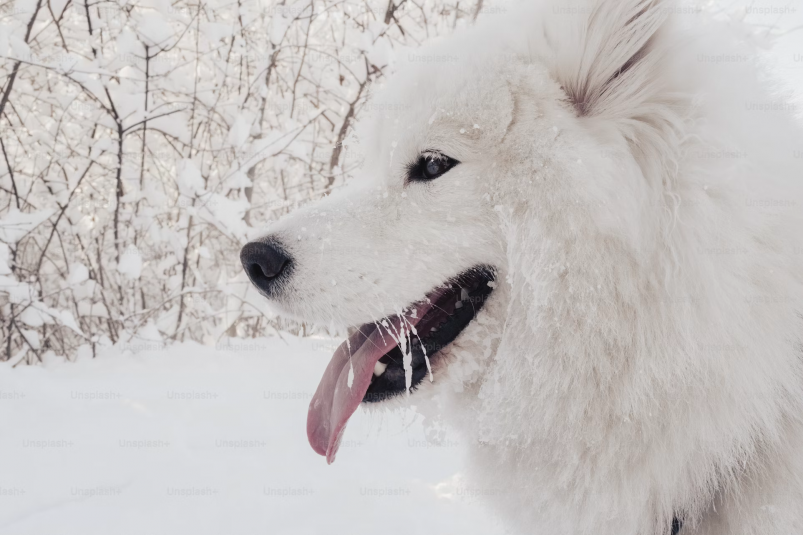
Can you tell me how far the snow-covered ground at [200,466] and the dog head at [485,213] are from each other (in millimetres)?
359

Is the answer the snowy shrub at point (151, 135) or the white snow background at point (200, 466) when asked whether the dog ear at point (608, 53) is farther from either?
the snowy shrub at point (151, 135)

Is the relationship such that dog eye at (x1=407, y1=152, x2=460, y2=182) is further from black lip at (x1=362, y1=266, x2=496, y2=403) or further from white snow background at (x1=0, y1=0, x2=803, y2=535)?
white snow background at (x1=0, y1=0, x2=803, y2=535)

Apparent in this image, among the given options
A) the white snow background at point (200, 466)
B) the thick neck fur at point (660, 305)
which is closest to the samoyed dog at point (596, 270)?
the thick neck fur at point (660, 305)

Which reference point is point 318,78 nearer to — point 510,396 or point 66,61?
point 66,61

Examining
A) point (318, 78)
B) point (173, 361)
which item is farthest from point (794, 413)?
point (318, 78)

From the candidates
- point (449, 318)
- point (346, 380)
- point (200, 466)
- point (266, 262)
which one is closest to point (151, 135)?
point (200, 466)

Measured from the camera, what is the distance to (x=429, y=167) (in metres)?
1.65

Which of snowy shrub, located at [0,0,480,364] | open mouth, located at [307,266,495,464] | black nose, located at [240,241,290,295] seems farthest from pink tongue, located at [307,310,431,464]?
snowy shrub, located at [0,0,480,364]

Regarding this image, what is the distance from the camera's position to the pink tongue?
5.60 ft

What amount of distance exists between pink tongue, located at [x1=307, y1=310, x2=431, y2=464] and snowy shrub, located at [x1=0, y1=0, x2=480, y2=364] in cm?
291

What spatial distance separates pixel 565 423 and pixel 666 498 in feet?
0.99

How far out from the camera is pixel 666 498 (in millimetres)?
1361

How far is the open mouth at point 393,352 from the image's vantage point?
164cm

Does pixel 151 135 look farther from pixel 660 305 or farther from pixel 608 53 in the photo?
pixel 660 305
